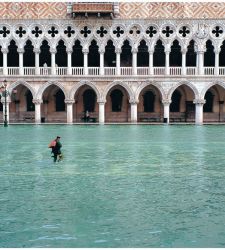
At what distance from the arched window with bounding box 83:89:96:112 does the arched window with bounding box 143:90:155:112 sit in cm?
407

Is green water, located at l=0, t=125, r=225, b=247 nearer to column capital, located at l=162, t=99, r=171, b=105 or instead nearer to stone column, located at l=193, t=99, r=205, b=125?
column capital, located at l=162, t=99, r=171, b=105

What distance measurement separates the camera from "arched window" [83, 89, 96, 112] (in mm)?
43000

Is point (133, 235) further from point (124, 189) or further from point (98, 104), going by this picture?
point (98, 104)

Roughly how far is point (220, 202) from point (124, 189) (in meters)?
2.23

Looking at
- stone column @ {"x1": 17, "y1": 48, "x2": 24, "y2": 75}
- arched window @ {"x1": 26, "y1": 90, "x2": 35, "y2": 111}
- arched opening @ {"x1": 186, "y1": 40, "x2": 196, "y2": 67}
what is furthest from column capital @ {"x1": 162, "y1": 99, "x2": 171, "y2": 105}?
stone column @ {"x1": 17, "y1": 48, "x2": 24, "y2": 75}

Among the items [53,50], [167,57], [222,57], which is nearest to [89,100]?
[53,50]

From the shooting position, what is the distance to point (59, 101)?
43.2m

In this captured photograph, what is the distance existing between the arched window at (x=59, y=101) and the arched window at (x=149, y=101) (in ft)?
21.4

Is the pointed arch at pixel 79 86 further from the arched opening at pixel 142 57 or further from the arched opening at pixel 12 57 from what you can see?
the arched opening at pixel 12 57

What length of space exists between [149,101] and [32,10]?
1142 centimetres

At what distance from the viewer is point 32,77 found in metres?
40.5

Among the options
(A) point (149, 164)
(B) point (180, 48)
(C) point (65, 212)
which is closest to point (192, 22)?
(B) point (180, 48)

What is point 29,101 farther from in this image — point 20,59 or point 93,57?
point 93,57

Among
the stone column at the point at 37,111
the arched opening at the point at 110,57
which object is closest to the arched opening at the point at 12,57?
the stone column at the point at 37,111
